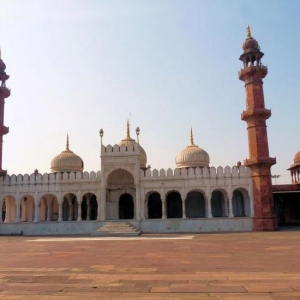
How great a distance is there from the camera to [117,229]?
25.2 metres

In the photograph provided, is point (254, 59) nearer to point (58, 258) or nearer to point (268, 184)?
point (268, 184)

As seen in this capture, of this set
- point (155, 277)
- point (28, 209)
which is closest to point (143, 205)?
point (28, 209)

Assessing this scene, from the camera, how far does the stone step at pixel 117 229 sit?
80.5 feet

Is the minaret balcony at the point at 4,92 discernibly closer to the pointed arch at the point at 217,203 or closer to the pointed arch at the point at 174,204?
the pointed arch at the point at 174,204

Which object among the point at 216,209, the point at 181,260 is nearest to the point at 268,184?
the point at 216,209

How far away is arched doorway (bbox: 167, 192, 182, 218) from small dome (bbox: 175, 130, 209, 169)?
2.92 meters

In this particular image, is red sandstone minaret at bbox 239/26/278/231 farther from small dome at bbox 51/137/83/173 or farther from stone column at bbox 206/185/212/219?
small dome at bbox 51/137/83/173

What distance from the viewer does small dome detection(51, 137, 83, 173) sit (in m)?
33.6

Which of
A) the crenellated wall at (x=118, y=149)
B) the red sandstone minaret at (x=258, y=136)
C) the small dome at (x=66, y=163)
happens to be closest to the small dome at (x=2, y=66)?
the small dome at (x=66, y=163)

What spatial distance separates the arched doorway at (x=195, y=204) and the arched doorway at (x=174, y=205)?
0.75 m

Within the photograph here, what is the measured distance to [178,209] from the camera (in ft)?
101

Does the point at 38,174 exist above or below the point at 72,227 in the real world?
above

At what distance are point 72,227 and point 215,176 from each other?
39.4 ft

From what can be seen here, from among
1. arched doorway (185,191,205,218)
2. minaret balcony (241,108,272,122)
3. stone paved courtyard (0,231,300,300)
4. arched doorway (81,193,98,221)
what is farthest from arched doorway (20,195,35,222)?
stone paved courtyard (0,231,300,300)
